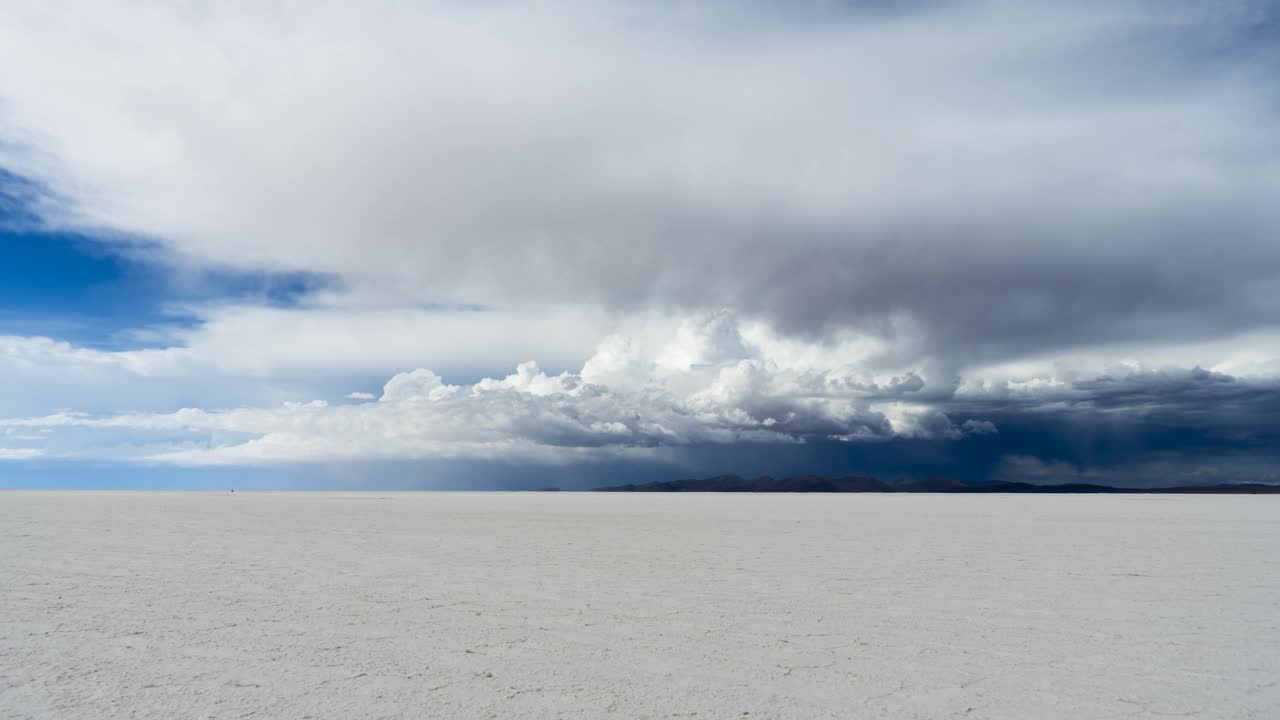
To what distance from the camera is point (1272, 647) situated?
12.5 m

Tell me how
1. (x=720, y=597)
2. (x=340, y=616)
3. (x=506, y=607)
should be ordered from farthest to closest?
(x=720, y=597)
(x=506, y=607)
(x=340, y=616)

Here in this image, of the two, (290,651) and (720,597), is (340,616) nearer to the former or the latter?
(290,651)

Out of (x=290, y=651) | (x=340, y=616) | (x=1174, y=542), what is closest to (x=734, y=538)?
(x=1174, y=542)

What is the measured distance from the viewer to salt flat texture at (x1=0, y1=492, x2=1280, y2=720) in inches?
379

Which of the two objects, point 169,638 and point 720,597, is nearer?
point 169,638

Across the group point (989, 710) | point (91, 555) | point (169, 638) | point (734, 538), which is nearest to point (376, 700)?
point (169, 638)

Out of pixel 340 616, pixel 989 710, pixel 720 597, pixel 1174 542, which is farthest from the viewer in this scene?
pixel 1174 542

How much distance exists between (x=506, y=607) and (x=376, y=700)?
246 inches

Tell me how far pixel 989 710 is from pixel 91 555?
86.1 ft

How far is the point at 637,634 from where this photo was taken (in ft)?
43.4

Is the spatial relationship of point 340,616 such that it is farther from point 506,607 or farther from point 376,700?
point 376,700

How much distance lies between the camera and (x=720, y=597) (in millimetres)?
17016

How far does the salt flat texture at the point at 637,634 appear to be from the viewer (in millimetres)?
9617

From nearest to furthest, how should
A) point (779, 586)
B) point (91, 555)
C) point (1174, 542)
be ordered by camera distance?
point (779, 586)
point (91, 555)
point (1174, 542)
